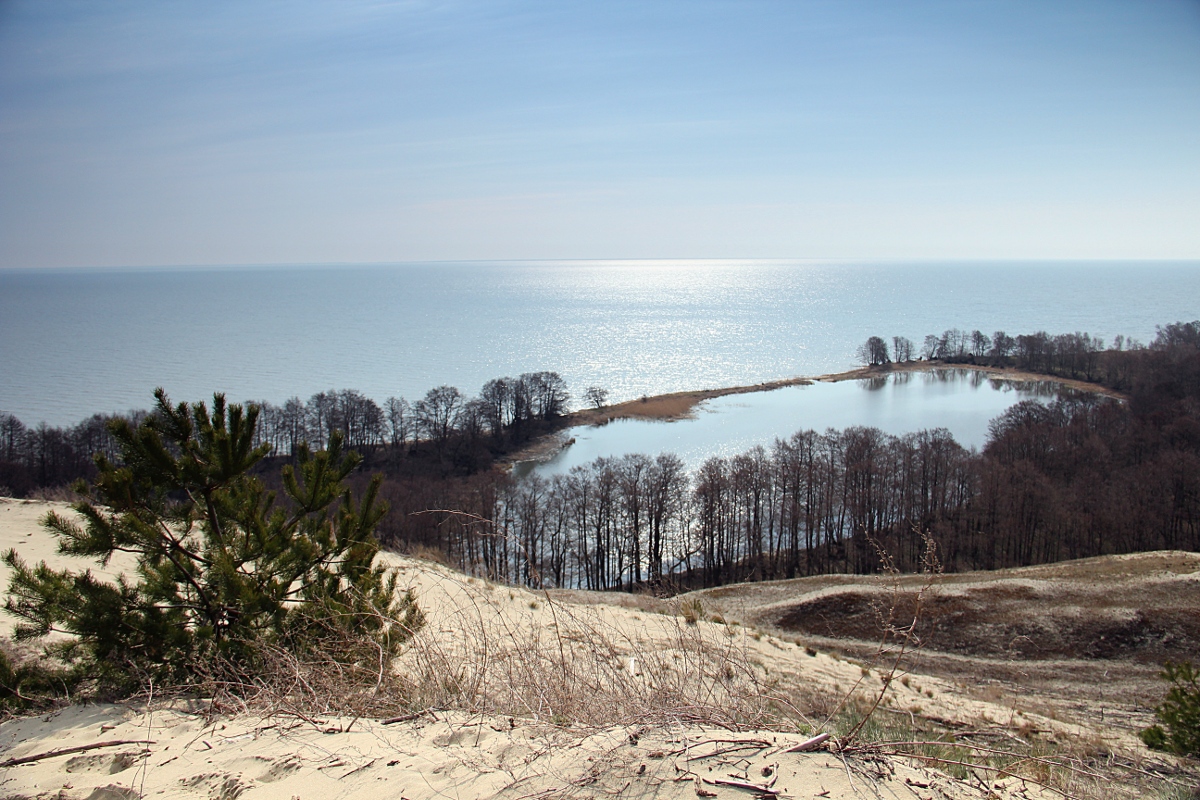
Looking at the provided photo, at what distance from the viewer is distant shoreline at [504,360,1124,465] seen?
194 feet

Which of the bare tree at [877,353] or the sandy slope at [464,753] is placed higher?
the bare tree at [877,353]

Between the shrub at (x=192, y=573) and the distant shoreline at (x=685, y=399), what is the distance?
4847cm

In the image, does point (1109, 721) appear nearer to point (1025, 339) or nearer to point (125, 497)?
point (125, 497)

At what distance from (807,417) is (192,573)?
208 ft

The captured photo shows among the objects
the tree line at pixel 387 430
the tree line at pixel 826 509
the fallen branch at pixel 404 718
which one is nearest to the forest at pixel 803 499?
the tree line at pixel 826 509

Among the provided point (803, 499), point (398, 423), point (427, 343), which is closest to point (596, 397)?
point (398, 423)

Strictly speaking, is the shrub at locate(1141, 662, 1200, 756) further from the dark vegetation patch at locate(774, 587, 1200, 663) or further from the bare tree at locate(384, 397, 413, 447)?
the bare tree at locate(384, 397, 413, 447)

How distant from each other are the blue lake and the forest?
21.3ft

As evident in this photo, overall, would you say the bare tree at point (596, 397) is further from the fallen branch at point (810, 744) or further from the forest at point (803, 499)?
the fallen branch at point (810, 744)

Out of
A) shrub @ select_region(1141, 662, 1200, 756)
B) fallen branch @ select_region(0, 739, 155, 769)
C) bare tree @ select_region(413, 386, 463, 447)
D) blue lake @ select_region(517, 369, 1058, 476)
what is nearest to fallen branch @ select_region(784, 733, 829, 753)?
fallen branch @ select_region(0, 739, 155, 769)

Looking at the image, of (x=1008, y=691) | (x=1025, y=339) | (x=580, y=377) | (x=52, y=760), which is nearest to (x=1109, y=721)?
(x=1008, y=691)

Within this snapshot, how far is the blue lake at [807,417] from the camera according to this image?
5525 centimetres

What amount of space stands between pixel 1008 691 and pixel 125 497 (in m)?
18.6

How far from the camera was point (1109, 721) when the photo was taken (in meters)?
13.4
